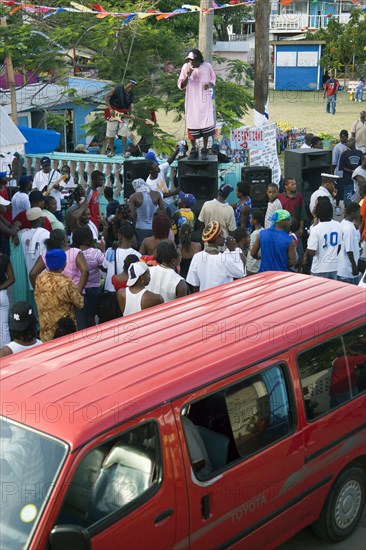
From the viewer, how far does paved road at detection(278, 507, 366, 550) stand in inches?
218

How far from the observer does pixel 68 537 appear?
3.66 m

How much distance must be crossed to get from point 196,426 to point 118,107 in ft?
36.9

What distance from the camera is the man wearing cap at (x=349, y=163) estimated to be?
15.6 metres

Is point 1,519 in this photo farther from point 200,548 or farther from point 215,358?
point 215,358

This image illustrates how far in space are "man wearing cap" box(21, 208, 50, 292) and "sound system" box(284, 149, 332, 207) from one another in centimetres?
559

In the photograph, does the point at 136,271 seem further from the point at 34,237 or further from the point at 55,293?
the point at 34,237

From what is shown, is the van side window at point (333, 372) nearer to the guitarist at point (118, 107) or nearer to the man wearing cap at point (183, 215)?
the man wearing cap at point (183, 215)

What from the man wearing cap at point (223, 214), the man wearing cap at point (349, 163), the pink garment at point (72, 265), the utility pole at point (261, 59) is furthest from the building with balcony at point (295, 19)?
the pink garment at point (72, 265)

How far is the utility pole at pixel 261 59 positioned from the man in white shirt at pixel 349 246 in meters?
7.78

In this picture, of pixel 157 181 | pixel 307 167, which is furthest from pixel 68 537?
pixel 307 167

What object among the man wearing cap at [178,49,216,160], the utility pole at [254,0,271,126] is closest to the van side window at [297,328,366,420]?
the man wearing cap at [178,49,216,160]

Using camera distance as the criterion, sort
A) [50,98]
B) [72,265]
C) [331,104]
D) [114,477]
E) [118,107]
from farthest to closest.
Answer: [331,104], [50,98], [118,107], [72,265], [114,477]

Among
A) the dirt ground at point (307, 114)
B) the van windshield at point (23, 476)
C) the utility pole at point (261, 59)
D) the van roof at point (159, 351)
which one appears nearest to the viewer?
the van windshield at point (23, 476)

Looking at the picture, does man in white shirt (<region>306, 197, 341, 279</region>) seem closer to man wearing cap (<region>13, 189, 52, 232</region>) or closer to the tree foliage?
man wearing cap (<region>13, 189, 52, 232</region>)
